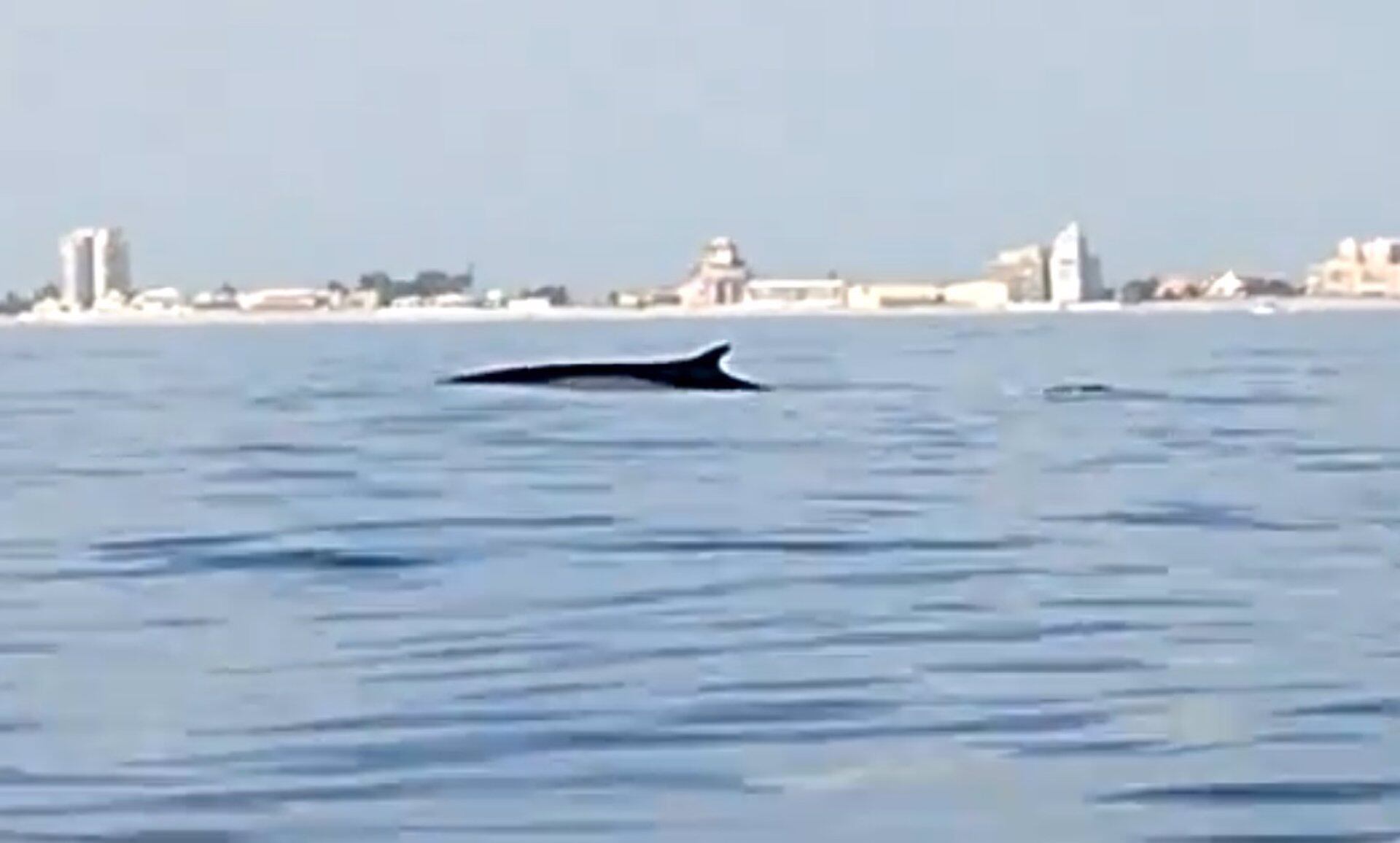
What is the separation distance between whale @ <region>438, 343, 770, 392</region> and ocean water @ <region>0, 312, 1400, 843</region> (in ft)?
41.4

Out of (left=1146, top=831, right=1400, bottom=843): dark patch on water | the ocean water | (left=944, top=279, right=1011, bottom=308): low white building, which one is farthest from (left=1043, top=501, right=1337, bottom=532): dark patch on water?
(left=944, top=279, right=1011, bottom=308): low white building

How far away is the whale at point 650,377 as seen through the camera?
51.9m

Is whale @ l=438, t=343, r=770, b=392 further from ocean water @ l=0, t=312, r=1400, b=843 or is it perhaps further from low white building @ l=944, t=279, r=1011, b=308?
low white building @ l=944, t=279, r=1011, b=308

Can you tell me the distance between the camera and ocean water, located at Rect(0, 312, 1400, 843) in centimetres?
1181

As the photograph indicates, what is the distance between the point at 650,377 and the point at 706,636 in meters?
37.5

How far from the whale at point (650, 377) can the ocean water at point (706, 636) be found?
12.6 metres

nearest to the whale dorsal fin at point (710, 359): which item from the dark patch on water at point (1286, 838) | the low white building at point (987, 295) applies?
the dark patch on water at point (1286, 838)

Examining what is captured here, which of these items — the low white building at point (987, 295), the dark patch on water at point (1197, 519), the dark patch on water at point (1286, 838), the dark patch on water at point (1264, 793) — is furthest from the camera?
the low white building at point (987, 295)

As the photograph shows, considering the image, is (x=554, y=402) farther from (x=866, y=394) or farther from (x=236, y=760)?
(x=236, y=760)

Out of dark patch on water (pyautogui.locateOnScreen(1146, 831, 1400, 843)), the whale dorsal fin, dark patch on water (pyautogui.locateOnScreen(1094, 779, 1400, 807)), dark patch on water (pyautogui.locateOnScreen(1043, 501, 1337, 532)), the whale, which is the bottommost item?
dark patch on water (pyautogui.locateOnScreen(1146, 831, 1400, 843))

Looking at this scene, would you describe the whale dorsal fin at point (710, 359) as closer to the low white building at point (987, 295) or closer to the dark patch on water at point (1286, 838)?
the dark patch on water at point (1286, 838)

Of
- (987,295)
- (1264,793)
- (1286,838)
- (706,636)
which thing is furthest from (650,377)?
(987,295)

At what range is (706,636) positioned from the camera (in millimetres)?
16719

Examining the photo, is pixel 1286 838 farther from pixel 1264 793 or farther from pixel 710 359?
pixel 710 359
